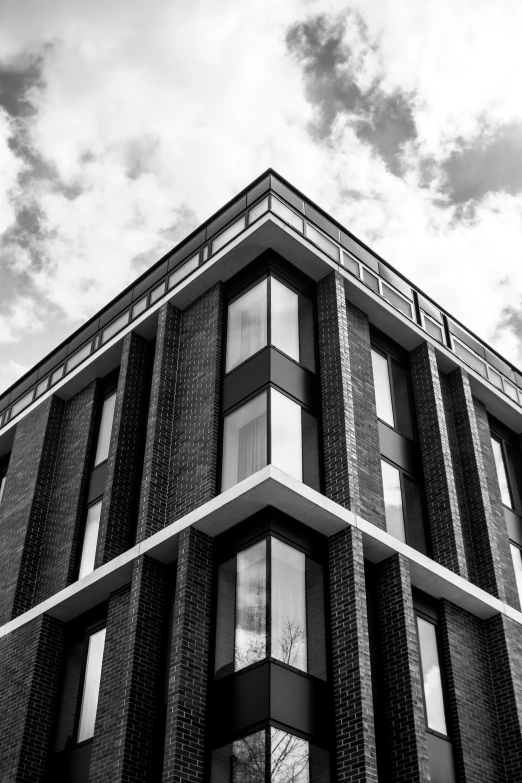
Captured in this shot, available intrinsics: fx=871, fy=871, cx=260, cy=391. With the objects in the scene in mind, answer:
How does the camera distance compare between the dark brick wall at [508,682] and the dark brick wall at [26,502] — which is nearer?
the dark brick wall at [508,682]

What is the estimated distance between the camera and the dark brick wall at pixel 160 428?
61.2 feet

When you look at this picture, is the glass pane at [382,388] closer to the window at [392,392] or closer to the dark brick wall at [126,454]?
the window at [392,392]

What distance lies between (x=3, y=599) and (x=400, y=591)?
10155 millimetres

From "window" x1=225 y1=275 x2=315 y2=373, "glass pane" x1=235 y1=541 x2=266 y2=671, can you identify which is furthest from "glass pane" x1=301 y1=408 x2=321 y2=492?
"glass pane" x1=235 y1=541 x2=266 y2=671

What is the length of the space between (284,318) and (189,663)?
8.25 metres

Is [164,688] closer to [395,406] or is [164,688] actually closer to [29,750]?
[29,750]

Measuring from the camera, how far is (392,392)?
22203 millimetres

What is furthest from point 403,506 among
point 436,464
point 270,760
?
point 270,760

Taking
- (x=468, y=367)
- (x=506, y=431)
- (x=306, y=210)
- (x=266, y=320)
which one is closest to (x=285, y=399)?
(x=266, y=320)

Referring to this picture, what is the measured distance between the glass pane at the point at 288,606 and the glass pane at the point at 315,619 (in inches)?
4.4

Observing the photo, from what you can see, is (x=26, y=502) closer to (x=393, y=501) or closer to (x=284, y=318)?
(x=284, y=318)

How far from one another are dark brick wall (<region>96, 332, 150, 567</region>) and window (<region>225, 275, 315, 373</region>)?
2956 millimetres

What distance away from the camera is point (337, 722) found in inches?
590

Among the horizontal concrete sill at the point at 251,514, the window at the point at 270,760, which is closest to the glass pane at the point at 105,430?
the horizontal concrete sill at the point at 251,514
